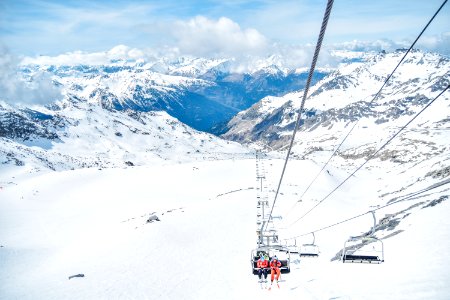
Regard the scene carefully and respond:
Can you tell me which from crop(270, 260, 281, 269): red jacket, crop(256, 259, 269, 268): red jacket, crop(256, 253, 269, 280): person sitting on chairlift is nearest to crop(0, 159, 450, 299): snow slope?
crop(270, 260, 281, 269): red jacket

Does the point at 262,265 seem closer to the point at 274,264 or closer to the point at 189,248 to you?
the point at 274,264

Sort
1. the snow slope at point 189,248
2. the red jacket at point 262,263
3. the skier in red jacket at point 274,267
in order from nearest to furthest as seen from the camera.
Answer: the skier in red jacket at point 274,267, the red jacket at point 262,263, the snow slope at point 189,248

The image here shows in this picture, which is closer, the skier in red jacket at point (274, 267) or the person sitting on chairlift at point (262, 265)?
the skier in red jacket at point (274, 267)

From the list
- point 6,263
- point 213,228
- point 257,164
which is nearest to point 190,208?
point 213,228

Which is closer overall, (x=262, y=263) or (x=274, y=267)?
(x=274, y=267)

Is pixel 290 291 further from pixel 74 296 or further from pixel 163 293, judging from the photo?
pixel 74 296

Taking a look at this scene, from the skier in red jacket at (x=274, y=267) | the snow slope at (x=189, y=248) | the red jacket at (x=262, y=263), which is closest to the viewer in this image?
the skier in red jacket at (x=274, y=267)

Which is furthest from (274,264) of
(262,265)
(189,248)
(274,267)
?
(189,248)

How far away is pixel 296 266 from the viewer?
37812 mm

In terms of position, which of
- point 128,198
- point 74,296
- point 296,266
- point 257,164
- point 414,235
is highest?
point 257,164

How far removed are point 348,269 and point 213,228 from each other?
103 ft

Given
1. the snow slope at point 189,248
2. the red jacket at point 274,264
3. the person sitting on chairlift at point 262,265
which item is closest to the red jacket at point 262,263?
the person sitting on chairlift at point 262,265

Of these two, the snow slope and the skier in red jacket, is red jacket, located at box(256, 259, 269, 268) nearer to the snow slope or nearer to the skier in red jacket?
the skier in red jacket

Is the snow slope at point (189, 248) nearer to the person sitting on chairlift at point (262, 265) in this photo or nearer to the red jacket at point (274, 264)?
the red jacket at point (274, 264)
